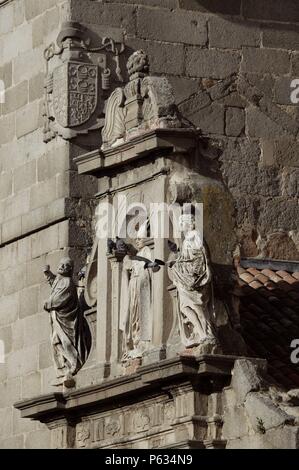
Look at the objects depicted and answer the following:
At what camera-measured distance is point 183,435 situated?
102ft

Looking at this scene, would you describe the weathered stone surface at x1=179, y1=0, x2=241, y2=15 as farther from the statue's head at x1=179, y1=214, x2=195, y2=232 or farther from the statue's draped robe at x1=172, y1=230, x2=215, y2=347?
the statue's draped robe at x1=172, y1=230, x2=215, y2=347

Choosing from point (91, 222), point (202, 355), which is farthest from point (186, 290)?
point (91, 222)

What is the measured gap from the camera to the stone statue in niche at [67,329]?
109ft

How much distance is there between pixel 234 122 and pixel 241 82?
0.46m

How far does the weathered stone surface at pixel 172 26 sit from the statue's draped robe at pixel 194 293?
5.14 meters

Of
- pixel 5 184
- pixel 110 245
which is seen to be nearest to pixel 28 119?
pixel 5 184

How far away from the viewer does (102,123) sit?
35.1m

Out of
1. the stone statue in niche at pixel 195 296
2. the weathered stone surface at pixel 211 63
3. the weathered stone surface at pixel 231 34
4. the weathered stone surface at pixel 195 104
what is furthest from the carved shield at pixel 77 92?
the stone statue in niche at pixel 195 296

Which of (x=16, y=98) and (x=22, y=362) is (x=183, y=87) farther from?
(x=22, y=362)

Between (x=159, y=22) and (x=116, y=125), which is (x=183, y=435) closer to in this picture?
(x=116, y=125)

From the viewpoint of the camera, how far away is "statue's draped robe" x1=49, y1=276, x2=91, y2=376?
1303 inches

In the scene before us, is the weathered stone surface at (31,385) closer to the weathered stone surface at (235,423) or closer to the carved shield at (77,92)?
the carved shield at (77,92)

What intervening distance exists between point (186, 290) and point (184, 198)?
105 cm

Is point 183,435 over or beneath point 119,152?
beneath
